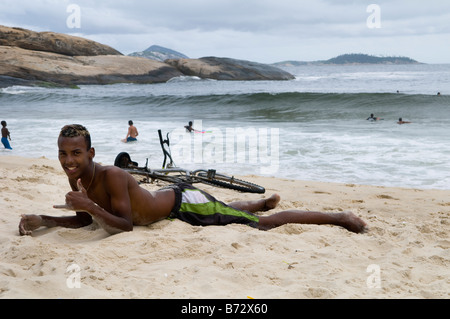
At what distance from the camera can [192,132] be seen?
46.4 feet

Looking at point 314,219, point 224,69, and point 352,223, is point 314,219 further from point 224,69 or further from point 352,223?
point 224,69

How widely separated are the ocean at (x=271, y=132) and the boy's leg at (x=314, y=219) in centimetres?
351

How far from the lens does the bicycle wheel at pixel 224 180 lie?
17.6 ft

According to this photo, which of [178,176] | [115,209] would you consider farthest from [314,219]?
[178,176]

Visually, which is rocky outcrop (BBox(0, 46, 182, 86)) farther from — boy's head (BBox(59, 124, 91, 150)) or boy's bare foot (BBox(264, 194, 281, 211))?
boy's head (BBox(59, 124, 91, 150))

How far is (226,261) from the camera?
9.39 ft

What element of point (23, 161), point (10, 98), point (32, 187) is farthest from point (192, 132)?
point (10, 98)

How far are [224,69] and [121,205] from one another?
45.4 meters

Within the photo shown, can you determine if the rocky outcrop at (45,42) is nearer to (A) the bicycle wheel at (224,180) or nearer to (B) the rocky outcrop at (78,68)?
(B) the rocky outcrop at (78,68)

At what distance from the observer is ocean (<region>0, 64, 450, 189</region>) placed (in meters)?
8.54

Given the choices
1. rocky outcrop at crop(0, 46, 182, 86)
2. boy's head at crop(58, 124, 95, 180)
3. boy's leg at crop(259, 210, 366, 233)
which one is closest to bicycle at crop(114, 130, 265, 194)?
boy's leg at crop(259, 210, 366, 233)

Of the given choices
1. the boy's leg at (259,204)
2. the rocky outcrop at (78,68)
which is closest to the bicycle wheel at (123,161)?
the boy's leg at (259,204)
